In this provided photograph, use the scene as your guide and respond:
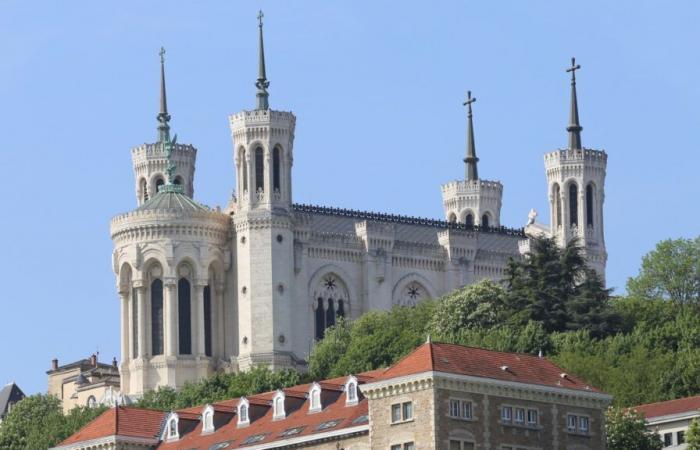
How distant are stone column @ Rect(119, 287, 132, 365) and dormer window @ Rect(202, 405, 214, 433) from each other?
2053 inches

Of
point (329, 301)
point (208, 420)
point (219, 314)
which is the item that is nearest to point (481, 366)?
point (208, 420)

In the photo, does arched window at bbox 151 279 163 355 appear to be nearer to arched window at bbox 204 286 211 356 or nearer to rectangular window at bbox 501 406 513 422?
arched window at bbox 204 286 211 356

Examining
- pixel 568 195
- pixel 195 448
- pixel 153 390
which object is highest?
pixel 568 195

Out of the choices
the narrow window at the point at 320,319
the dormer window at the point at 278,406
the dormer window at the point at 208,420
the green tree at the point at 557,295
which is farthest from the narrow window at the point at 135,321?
the dormer window at the point at 278,406

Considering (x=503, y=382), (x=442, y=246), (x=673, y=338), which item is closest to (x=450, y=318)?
(x=673, y=338)

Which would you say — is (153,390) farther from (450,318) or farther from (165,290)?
(450,318)

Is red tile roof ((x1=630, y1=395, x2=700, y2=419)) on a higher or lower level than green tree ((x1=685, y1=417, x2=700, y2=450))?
higher

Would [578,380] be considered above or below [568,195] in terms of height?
below

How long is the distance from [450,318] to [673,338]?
15941 mm

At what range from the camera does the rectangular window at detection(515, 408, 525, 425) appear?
372ft

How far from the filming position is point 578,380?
118 m

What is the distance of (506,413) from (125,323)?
67.8 metres

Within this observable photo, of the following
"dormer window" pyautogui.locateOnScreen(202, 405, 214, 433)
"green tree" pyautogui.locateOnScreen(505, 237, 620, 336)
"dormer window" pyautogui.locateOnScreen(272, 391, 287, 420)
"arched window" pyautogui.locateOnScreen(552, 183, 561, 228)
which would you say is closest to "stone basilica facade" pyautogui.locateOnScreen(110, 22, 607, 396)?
"arched window" pyautogui.locateOnScreen(552, 183, 561, 228)

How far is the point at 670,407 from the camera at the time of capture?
125m
